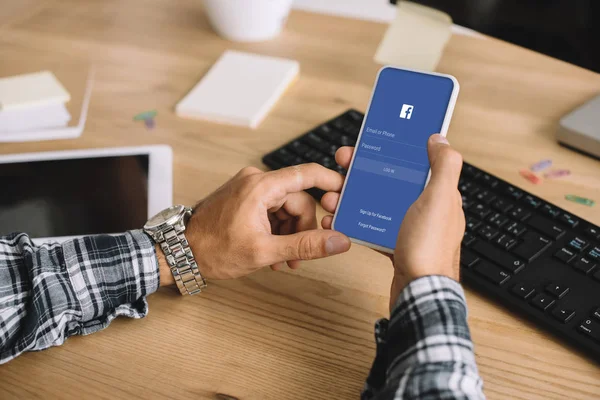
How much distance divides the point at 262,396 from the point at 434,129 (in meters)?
0.29

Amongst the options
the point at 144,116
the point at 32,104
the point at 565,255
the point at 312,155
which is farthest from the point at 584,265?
the point at 32,104

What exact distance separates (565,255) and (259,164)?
14.9 inches

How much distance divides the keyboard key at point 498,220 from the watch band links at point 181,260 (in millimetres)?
Result: 304

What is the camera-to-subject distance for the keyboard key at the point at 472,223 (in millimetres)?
603

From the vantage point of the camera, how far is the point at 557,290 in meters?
0.54

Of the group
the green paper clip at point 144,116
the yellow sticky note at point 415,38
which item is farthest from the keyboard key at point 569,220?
the green paper clip at point 144,116

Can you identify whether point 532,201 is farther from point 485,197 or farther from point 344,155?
point 344,155

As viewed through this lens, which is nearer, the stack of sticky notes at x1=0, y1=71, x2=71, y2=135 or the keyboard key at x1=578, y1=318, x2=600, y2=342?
the keyboard key at x1=578, y1=318, x2=600, y2=342

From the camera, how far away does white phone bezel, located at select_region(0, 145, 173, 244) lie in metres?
0.70

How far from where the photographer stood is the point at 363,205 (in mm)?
568

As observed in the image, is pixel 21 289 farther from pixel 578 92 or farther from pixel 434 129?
pixel 578 92

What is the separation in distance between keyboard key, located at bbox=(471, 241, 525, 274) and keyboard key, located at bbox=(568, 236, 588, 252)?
6 cm

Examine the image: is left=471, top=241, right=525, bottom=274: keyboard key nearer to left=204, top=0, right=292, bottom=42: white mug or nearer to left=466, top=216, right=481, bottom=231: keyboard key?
left=466, top=216, right=481, bottom=231: keyboard key

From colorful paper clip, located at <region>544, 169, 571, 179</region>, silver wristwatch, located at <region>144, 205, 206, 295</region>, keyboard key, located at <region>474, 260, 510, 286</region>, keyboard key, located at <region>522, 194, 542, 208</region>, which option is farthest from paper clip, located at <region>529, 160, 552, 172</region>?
silver wristwatch, located at <region>144, 205, 206, 295</region>
